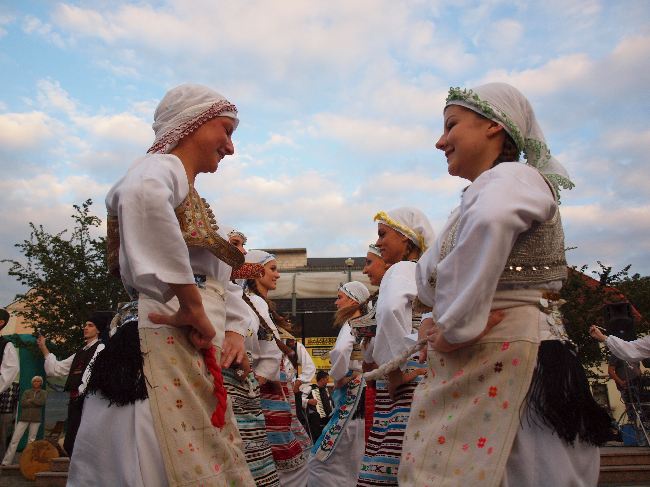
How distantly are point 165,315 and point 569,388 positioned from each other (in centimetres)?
138

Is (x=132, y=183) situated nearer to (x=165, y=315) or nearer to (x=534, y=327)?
(x=165, y=315)

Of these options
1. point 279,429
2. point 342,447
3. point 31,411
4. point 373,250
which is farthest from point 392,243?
point 31,411

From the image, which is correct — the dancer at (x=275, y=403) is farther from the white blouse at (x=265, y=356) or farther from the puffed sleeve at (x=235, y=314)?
the puffed sleeve at (x=235, y=314)

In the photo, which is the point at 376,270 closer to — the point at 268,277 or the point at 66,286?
the point at 268,277

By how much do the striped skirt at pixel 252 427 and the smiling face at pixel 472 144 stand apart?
1719mm

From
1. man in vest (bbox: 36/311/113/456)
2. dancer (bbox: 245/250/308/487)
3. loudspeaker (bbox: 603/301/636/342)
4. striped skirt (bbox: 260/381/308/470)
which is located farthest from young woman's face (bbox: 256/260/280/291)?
loudspeaker (bbox: 603/301/636/342)

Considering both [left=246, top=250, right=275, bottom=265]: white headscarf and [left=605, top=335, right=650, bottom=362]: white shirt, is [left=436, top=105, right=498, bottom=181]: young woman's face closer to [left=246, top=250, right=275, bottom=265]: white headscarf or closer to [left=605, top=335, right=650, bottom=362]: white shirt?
[left=246, top=250, right=275, bottom=265]: white headscarf

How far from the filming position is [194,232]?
8.01 ft

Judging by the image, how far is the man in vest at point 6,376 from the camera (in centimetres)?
819

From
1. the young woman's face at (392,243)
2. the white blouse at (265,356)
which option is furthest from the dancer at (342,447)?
the young woman's face at (392,243)

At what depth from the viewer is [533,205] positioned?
2.06 meters

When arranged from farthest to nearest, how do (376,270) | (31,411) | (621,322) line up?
1. (31,411)
2. (621,322)
3. (376,270)

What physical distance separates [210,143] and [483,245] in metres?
1.29

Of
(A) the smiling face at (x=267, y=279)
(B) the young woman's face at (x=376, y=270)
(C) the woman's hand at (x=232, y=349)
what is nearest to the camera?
(C) the woman's hand at (x=232, y=349)
